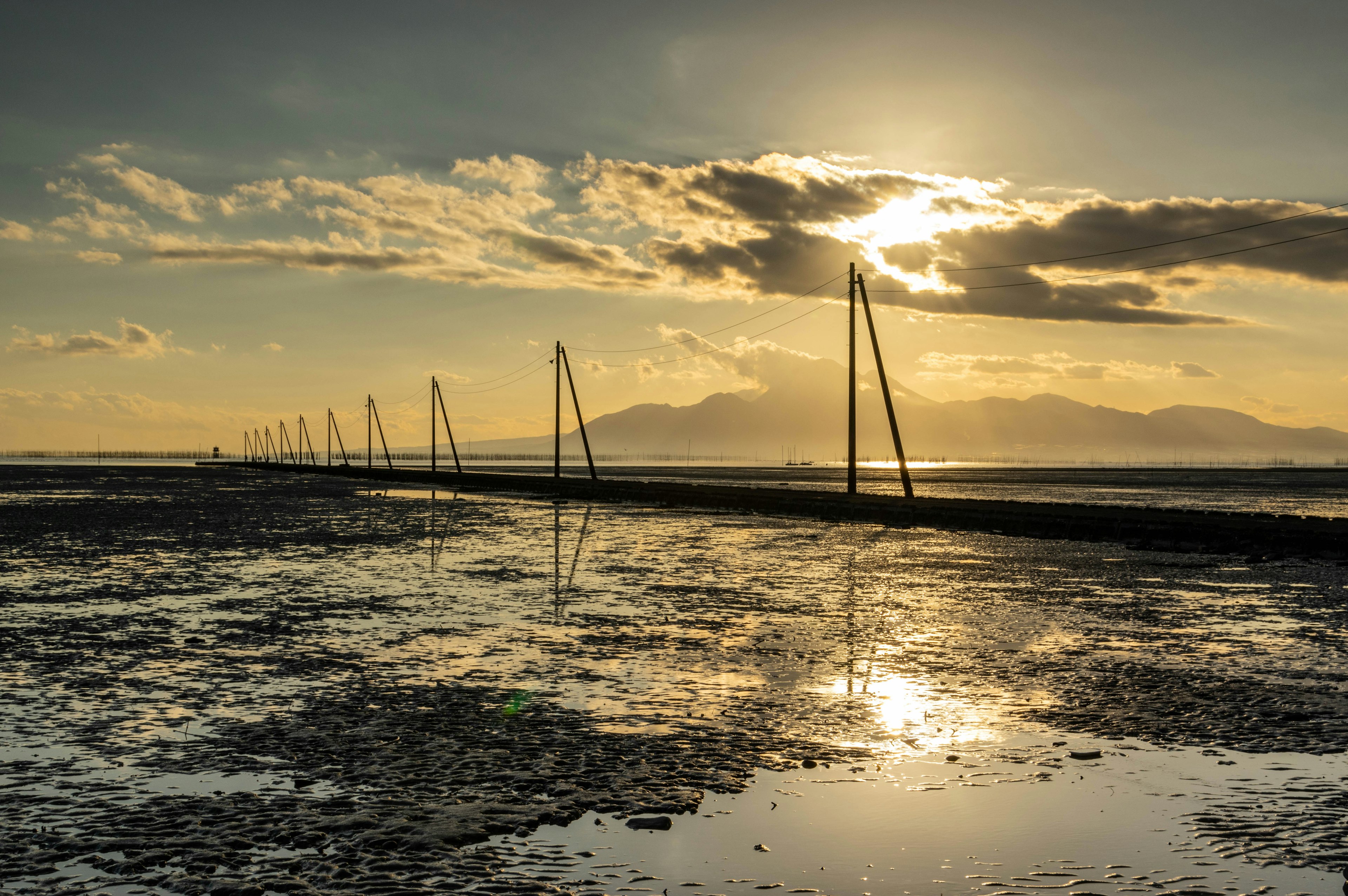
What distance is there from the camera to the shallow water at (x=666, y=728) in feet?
18.1

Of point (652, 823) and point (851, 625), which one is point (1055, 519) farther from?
point (652, 823)

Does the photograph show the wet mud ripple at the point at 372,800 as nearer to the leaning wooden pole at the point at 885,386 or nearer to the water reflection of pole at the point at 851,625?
the water reflection of pole at the point at 851,625

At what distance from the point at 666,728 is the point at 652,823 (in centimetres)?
229

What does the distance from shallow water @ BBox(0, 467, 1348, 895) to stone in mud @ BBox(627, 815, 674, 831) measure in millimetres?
126

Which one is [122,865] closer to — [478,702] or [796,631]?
[478,702]


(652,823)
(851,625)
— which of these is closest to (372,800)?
(652,823)

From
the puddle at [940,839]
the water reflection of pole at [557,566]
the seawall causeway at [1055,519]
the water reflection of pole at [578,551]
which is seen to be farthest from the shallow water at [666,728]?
the seawall causeway at [1055,519]

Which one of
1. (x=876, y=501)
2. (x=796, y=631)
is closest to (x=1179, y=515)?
(x=876, y=501)

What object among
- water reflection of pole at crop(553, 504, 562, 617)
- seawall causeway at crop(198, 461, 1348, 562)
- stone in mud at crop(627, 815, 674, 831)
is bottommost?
water reflection of pole at crop(553, 504, 562, 617)

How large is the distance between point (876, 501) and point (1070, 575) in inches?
923

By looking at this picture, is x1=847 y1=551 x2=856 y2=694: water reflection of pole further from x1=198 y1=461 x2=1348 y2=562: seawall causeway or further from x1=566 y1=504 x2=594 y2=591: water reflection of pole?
x1=198 y1=461 x2=1348 y2=562: seawall causeway

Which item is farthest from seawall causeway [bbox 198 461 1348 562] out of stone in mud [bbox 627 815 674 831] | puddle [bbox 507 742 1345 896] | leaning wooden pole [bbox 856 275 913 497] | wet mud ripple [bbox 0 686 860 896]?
stone in mud [bbox 627 815 674 831]

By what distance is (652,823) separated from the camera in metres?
6.03

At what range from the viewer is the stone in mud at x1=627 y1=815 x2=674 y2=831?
597 centimetres
